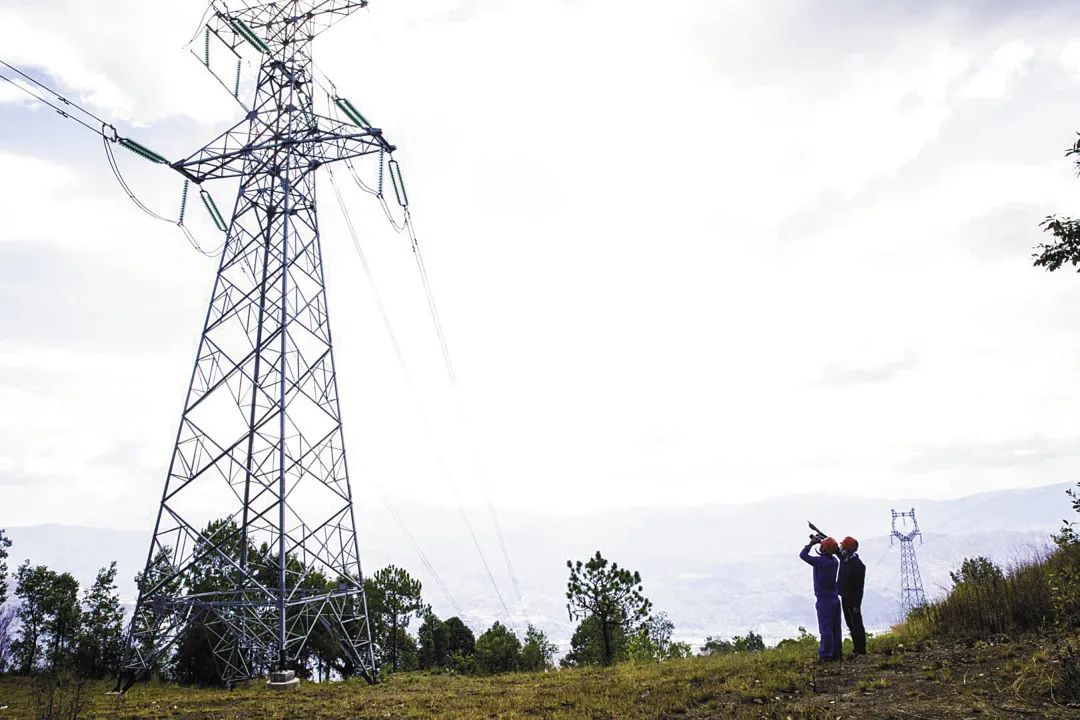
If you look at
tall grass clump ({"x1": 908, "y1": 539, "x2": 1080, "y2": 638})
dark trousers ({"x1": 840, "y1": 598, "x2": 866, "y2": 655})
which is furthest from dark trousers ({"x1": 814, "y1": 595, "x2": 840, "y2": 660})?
tall grass clump ({"x1": 908, "y1": 539, "x2": 1080, "y2": 638})

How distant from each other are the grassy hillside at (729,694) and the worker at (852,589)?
50cm

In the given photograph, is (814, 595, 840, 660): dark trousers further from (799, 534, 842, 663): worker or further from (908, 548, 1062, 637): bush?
(908, 548, 1062, 637): bush

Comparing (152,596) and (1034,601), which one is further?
(152,596)

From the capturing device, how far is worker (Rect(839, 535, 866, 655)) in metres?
13.1

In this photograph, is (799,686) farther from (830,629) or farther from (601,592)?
(601,592)

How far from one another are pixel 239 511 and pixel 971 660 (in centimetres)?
2063

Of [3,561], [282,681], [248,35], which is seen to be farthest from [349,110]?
[3,561]

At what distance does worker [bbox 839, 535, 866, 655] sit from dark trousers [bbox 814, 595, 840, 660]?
0.68 ft

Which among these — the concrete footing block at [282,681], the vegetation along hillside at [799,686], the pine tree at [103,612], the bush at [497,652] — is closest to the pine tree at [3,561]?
the pine tree at [103,612]

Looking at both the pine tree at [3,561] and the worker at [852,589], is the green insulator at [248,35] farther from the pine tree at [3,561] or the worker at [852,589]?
the pine tree at [3,561]

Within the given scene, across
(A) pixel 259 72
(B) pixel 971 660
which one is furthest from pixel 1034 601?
(A) pixel 259 72

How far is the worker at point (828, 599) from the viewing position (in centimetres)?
1313

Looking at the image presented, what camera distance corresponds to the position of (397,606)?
51281 millimetres

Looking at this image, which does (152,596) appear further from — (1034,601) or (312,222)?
(1034,601)
